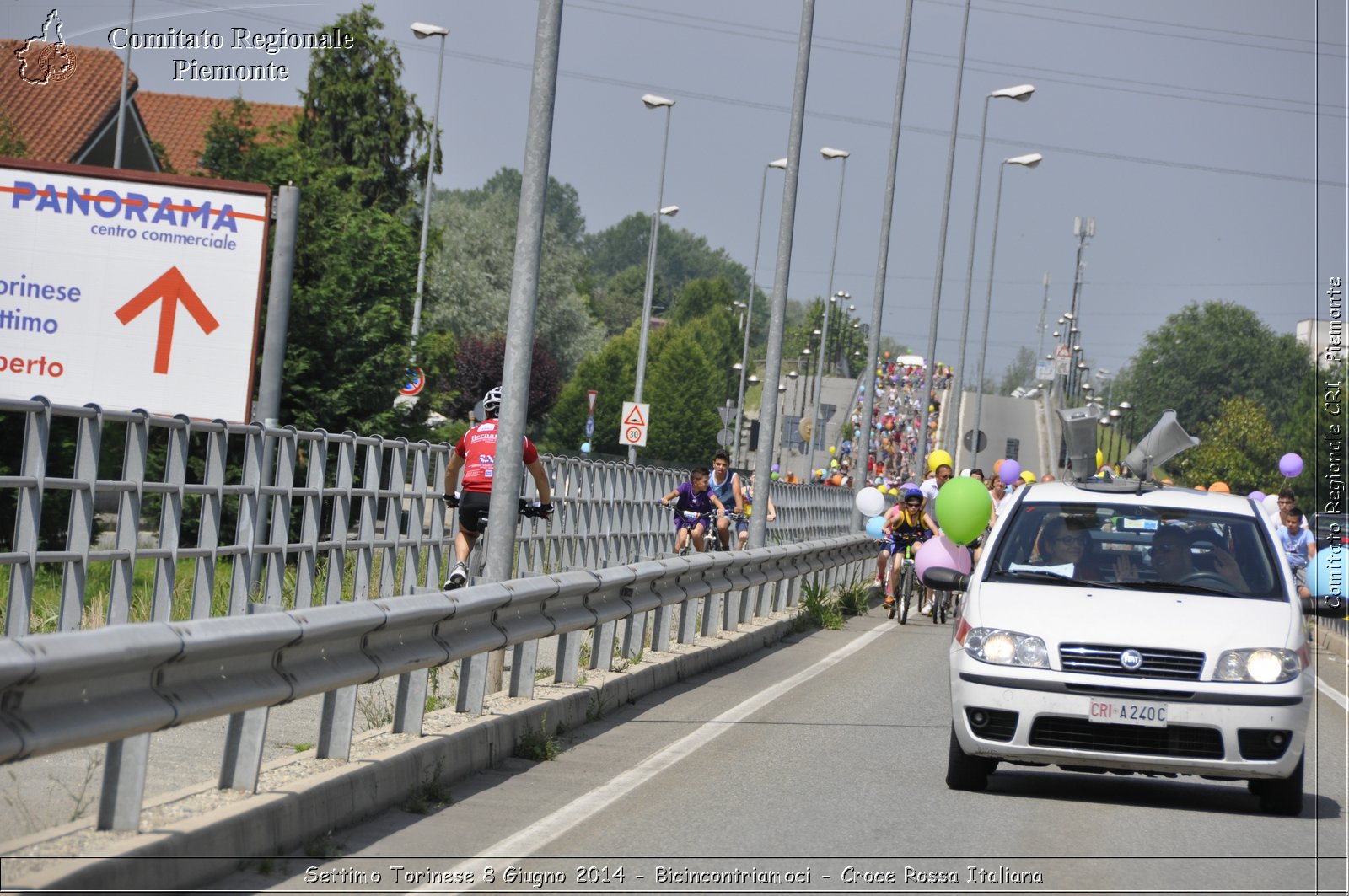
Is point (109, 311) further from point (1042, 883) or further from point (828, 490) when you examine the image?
point (828, 490)

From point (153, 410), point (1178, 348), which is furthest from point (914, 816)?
point (1178, 348)

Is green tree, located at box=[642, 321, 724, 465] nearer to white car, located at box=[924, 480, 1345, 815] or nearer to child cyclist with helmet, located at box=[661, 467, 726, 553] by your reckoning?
child cyclist with helmet, located at box=[661, 467, 726, 553]

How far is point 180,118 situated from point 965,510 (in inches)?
2473

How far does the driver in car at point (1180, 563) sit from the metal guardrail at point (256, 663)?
3168 millimetres

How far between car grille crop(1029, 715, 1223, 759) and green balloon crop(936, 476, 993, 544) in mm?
8815

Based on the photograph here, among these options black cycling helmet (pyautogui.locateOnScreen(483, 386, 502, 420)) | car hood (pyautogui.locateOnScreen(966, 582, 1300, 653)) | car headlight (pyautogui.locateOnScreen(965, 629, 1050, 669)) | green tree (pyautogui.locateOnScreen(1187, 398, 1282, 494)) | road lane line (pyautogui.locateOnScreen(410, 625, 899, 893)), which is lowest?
road lane line (pyautogui.locateOnScreen(410, 625, 899, 893))

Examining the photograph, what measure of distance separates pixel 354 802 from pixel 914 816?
255cm

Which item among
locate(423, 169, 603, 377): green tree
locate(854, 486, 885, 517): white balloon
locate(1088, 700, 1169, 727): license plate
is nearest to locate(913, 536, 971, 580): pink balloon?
locate(854, 486, 885, 517): white balloon

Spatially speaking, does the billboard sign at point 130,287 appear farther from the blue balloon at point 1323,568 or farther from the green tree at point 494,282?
the green tree at point 494,282

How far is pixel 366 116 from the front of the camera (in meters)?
59.4

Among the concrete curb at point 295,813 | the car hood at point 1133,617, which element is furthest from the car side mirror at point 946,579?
the concrete curb at point 295,813

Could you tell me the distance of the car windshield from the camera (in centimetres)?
960

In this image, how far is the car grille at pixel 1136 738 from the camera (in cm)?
869

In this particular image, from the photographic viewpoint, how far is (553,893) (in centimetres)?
644
